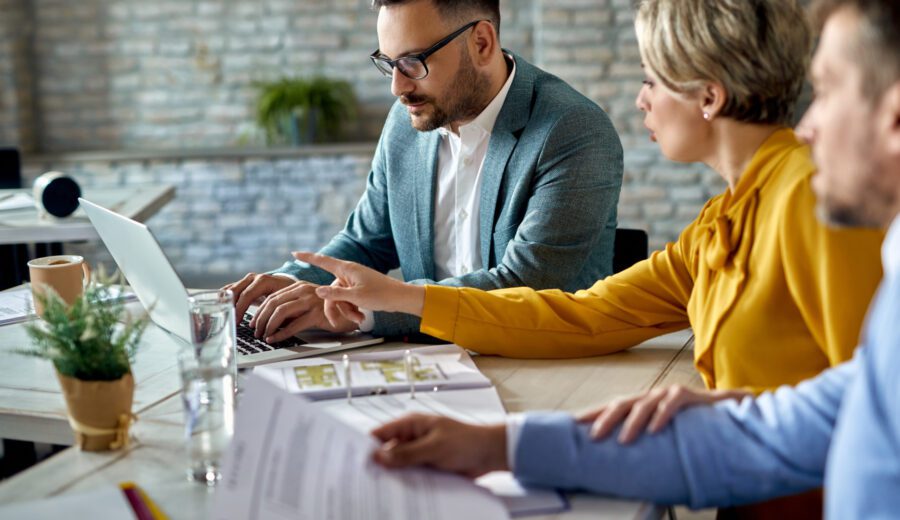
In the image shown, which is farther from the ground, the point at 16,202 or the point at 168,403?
the point at 168,403

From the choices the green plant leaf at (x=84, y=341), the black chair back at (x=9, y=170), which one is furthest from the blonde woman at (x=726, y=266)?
the black chair back at (x=9, y=170)

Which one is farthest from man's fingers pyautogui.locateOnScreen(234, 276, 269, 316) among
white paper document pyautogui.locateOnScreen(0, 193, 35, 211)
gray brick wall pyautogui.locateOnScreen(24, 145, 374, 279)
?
gray brick wall pyautogui.locateOnScreen(24, 145, 374, 279)

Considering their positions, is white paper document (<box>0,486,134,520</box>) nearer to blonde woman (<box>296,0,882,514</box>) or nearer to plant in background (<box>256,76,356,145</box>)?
blonde woman (<box>296,0,882,514</box>)

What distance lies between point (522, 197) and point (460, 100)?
263 millimetres

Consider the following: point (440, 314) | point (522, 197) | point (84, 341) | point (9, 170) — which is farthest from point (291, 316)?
point (9, 170)

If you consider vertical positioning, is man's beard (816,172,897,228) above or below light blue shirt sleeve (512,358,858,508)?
above

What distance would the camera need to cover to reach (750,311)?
4.47 feet

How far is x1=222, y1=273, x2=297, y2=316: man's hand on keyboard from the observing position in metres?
1.88

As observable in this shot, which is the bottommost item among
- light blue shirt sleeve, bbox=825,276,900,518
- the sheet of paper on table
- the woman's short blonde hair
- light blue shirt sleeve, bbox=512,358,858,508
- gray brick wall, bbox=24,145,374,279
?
gray brick wall, bbox=24,145,374,279

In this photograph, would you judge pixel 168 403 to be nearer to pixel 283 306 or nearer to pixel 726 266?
pixel 283 306

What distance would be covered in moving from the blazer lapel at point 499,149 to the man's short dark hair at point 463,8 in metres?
0.18

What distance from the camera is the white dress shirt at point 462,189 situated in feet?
7.47

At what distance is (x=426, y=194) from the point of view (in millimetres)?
2301

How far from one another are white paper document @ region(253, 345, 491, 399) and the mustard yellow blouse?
0.09 meters
